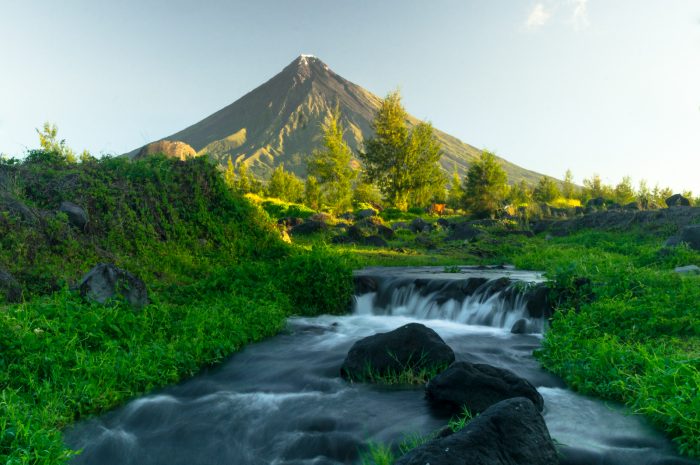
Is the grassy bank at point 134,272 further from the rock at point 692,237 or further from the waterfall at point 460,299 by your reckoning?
the rock at point 692,237

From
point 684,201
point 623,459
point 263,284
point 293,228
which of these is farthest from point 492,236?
point 623,459

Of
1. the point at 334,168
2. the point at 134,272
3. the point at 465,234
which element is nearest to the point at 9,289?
the point at 134,272

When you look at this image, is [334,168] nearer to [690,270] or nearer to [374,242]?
[374,242]

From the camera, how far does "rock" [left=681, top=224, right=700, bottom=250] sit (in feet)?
48.4

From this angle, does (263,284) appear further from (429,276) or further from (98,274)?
(429,276)

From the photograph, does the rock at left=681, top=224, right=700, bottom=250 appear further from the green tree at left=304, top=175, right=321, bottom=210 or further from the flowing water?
the green tree at left=304, top=175, right=321, bottom=210

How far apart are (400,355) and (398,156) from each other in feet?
152

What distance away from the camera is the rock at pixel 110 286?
8.38 m

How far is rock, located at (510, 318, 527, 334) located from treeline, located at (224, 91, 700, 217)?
33367 millimetres

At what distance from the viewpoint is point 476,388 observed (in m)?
5.59

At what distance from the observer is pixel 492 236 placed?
2561 cm

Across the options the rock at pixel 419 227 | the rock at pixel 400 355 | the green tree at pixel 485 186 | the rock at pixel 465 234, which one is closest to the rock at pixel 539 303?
the rock at pixel 400 355

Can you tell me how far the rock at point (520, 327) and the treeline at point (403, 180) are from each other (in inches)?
1314

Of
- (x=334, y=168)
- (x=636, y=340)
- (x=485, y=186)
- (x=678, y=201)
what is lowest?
(x=636, y=340)
